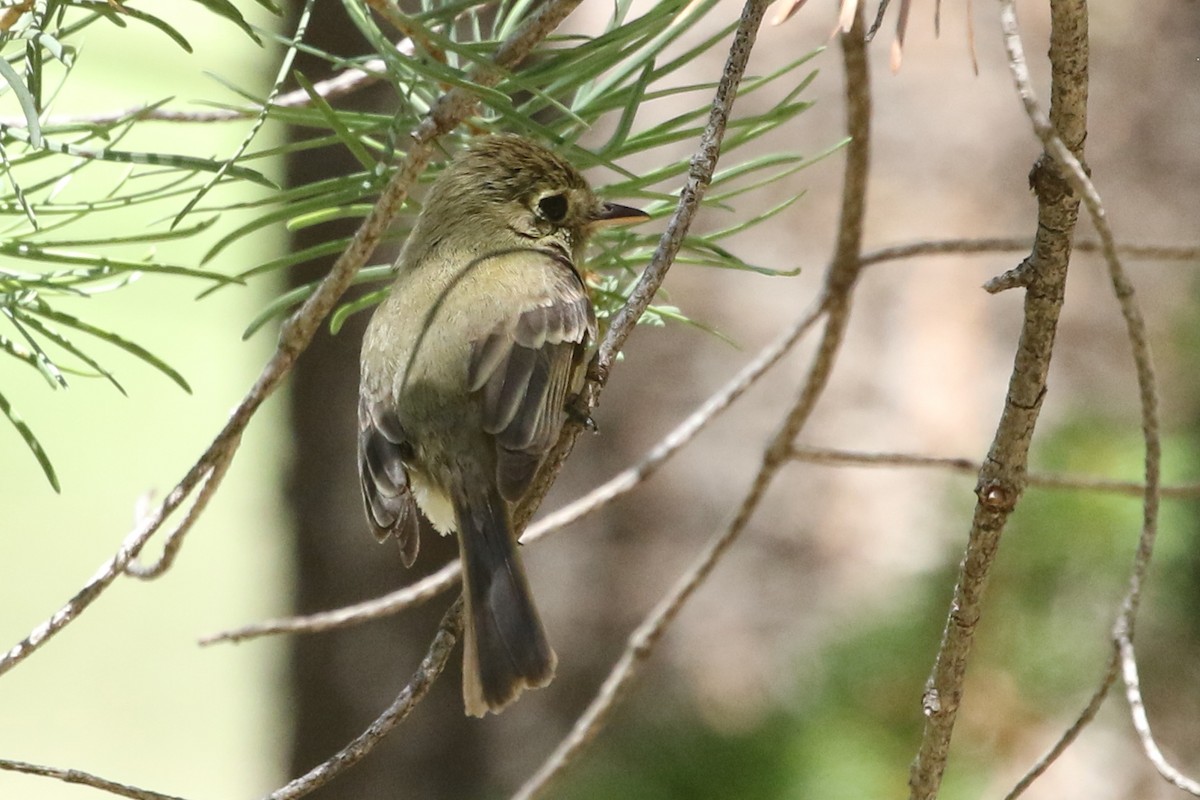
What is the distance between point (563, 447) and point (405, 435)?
1.15 feet

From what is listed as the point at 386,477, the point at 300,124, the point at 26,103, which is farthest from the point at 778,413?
the point at 26,103

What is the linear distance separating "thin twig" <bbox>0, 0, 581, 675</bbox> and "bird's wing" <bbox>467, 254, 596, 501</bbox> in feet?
1.96

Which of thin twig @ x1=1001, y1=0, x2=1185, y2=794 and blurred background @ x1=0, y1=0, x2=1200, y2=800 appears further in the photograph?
blurred background @ x1=0, y1=0, x2=1200, y2=800

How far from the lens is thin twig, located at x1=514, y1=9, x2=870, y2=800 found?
6.55ft

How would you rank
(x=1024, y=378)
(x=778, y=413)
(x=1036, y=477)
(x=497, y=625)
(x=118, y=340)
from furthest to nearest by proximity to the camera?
(x=778, y=413)
(x=1036, y=477)
(x=497, y=625)
(x=118, y=340)
(x=1024, y=378)

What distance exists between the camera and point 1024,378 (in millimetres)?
1262

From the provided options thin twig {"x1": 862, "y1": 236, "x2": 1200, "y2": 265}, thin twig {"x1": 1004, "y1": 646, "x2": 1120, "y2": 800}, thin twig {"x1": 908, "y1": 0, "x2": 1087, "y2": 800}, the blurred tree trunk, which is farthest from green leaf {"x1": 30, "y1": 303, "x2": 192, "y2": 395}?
the blurred tree trunk

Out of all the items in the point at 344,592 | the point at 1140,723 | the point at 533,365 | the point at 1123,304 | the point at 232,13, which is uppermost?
the point at 232,13

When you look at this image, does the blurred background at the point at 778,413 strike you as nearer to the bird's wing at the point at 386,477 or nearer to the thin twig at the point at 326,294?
the bird's wing at the point at 386,477

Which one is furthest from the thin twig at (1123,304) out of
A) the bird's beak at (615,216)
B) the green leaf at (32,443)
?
the green leaf at (32,443)

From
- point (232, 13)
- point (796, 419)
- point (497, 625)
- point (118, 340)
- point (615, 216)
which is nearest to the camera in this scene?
point (232, 13)

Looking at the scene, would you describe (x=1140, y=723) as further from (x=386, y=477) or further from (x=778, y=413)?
(x=778, y=413)

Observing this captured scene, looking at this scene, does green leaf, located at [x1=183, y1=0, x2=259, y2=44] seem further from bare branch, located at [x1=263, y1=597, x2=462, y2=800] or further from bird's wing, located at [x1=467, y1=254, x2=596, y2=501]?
bird's wing, located at [x1=467, y1=254, x2=596, y2=501]

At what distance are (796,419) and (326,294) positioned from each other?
45.6 inches
